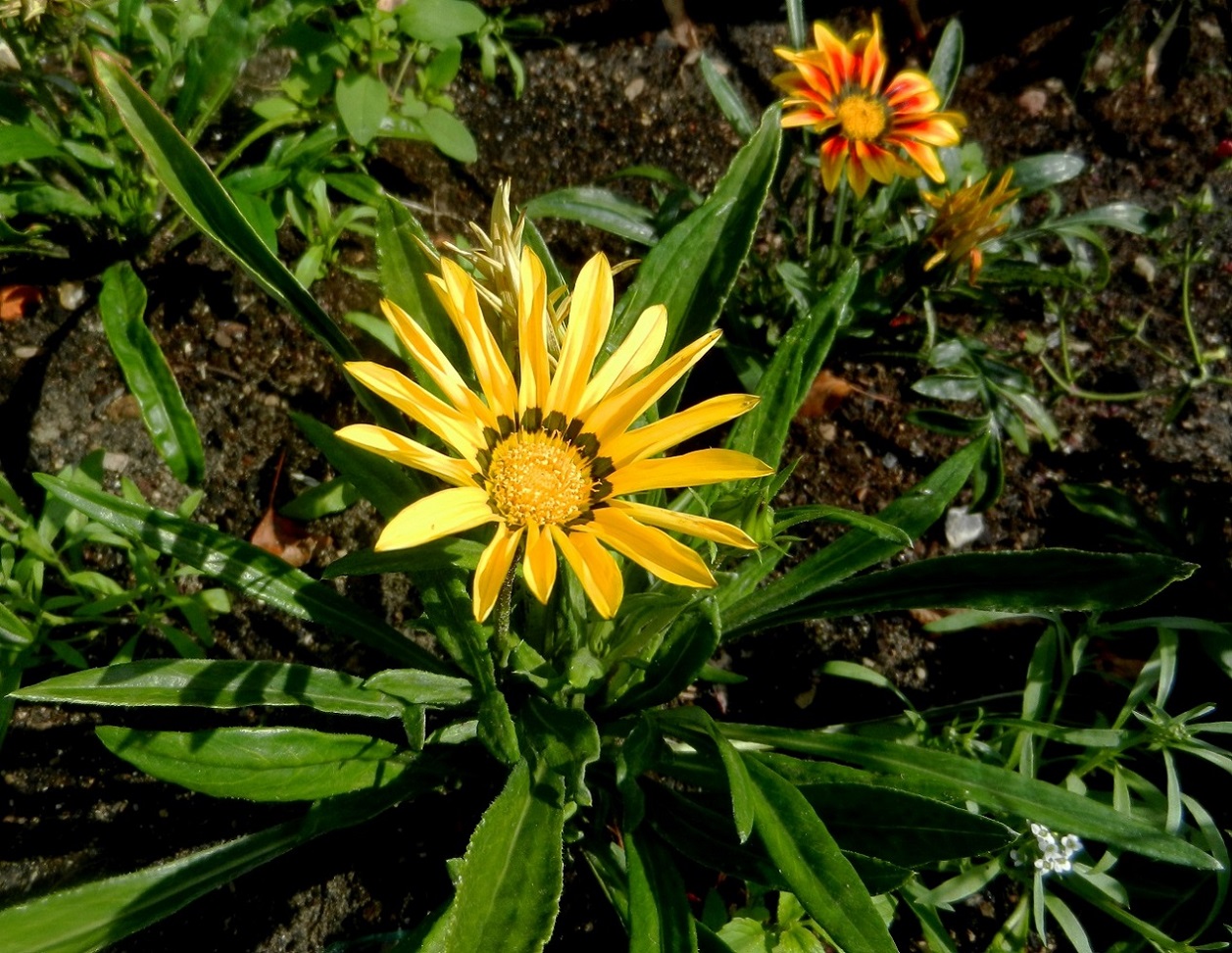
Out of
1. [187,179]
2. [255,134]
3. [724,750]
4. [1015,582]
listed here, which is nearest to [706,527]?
[724,750]

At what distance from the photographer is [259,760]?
1239mm

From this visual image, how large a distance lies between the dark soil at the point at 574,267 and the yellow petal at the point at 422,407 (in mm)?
812

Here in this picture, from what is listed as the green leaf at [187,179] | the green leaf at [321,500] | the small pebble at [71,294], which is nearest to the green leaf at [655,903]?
the green leaf at [321,500]

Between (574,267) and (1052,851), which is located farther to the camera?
(574,267)

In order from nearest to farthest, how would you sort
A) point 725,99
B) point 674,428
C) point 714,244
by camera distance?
point 674,428 → point 714,244 → point 725,99

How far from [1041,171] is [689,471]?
1.53m

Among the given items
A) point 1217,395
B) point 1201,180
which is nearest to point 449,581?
point 1217,395

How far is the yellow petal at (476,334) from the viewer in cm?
102

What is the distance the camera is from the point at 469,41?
7.56 ft

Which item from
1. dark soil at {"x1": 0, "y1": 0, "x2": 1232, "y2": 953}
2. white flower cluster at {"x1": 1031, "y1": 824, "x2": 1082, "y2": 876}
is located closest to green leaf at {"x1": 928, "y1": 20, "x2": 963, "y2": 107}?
dark soil at {"x1": 0, "y1": 0, "x2": 1232, "y2": 953}

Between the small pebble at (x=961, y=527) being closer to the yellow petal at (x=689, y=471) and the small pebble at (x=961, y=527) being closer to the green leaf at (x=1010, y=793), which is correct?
the green leaf at (x=1010, y=793)

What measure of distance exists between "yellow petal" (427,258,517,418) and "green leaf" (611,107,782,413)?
0.32 metres

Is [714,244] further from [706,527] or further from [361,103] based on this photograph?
[361,103]

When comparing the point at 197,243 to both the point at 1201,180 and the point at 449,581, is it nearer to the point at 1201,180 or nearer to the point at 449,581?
the point at 449,581
